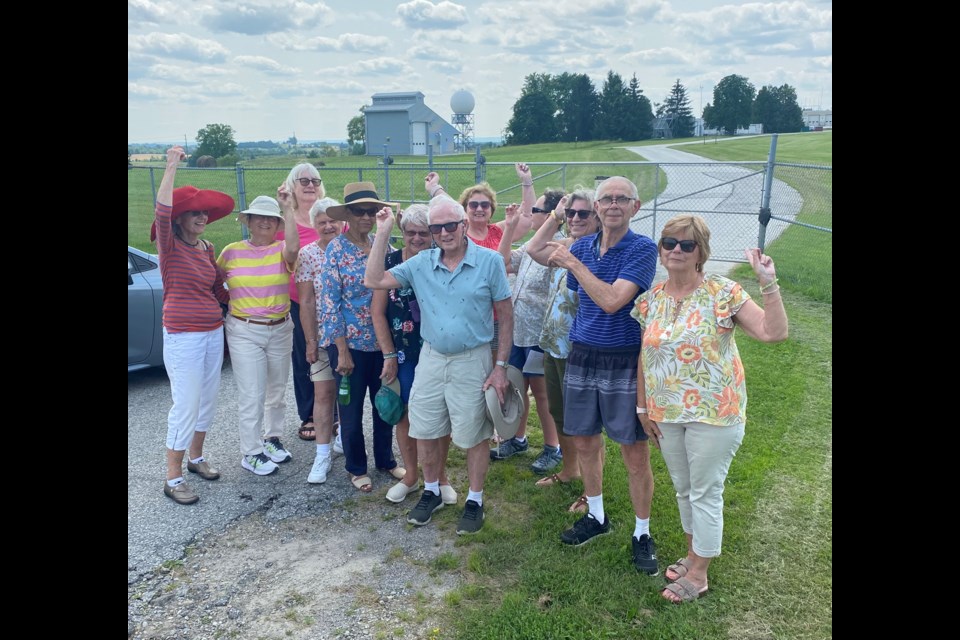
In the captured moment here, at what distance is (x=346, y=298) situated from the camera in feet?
13.6

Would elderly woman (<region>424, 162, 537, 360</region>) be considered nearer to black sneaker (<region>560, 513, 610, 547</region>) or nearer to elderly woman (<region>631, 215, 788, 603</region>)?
elderly woman (<region>631, 215, 788, 603</region>)

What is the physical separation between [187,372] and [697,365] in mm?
3033

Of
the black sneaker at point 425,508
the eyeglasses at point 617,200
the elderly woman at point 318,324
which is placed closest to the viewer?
the eyeglasses at point 617,200

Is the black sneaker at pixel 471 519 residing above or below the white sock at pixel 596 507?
below

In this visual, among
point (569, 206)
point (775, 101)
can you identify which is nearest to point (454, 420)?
point (569, 206)

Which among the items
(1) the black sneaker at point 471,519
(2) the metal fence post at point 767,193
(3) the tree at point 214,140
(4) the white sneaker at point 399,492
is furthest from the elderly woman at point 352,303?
(3) the tree at point 214,140

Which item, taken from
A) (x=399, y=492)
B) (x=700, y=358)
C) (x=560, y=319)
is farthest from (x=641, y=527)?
(x=399, y=492)

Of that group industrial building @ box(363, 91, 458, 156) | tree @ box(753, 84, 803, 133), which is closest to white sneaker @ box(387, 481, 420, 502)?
industrial building @ box(363, 91, 458, 156)

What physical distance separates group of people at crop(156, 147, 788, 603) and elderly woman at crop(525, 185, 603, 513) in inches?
0.4

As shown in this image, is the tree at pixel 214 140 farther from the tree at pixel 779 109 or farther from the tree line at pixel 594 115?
the tree at pixel 779 109

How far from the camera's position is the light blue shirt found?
12.1 ft

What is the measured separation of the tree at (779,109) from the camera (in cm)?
5694

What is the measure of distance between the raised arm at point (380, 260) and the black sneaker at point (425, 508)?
4.32 feet
